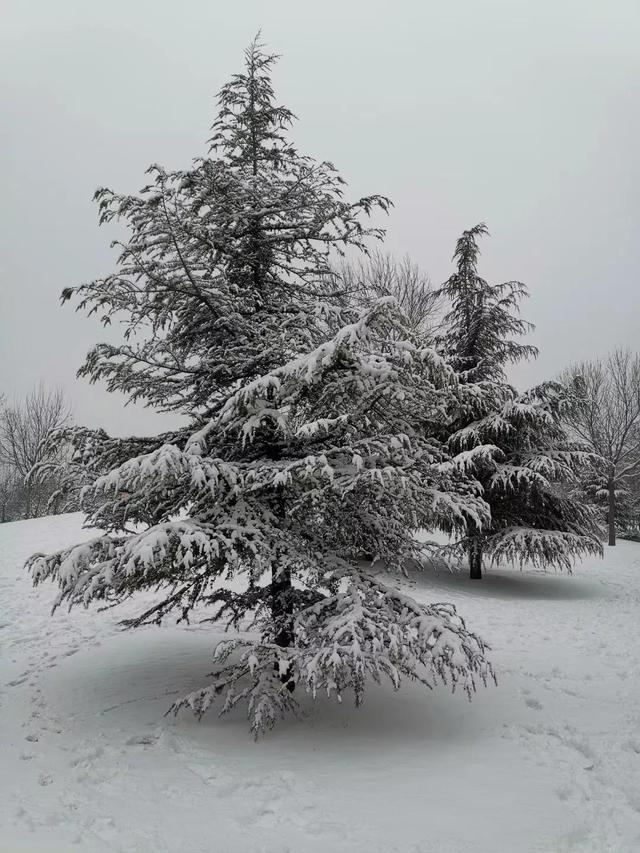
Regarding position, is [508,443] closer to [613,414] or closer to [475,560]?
[475,560]

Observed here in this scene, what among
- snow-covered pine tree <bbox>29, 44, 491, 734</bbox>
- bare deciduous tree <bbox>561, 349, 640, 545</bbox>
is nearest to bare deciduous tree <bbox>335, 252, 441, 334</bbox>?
bare deciduous tree <bbox>561, 349, 640, 545</bbox>

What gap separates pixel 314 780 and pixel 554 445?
11.3 metres

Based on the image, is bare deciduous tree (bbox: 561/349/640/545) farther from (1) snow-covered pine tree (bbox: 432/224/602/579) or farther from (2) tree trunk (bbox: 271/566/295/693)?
(2) tree trunk (bbox: 271/566/295/693)

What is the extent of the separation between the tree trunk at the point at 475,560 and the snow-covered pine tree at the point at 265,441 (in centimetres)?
782

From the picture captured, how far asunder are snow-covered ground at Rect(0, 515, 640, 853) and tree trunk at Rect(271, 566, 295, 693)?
2.47 feet

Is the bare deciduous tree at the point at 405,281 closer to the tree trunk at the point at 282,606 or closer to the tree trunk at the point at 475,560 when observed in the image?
the tree trunk at the point at 475,560

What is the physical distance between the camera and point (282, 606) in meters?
5.59

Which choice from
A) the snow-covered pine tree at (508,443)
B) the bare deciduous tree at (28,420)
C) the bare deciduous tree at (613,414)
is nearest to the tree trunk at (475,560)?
the snow-covered pine tree at (508,443)

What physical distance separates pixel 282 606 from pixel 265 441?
173cm

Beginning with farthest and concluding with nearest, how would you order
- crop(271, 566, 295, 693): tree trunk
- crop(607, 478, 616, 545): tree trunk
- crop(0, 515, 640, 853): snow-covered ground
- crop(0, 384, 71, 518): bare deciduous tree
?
crop(0, 384, 71, 518): bare deciduous tree
crop(607, 478, 616, 545): tree trunk
crop(271, 566, 295, 693): tree trunk
crop(0, 515, 640, 853): snow-covered ground

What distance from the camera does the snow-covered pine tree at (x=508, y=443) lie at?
1279 centimetres

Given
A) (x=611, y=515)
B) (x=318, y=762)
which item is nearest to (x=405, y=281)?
(x=611, y=515)

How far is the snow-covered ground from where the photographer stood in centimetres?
361

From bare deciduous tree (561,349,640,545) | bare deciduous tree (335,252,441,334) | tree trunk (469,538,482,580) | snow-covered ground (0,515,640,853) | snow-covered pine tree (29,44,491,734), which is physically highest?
bare deciduous tree (335,252,441,334)
